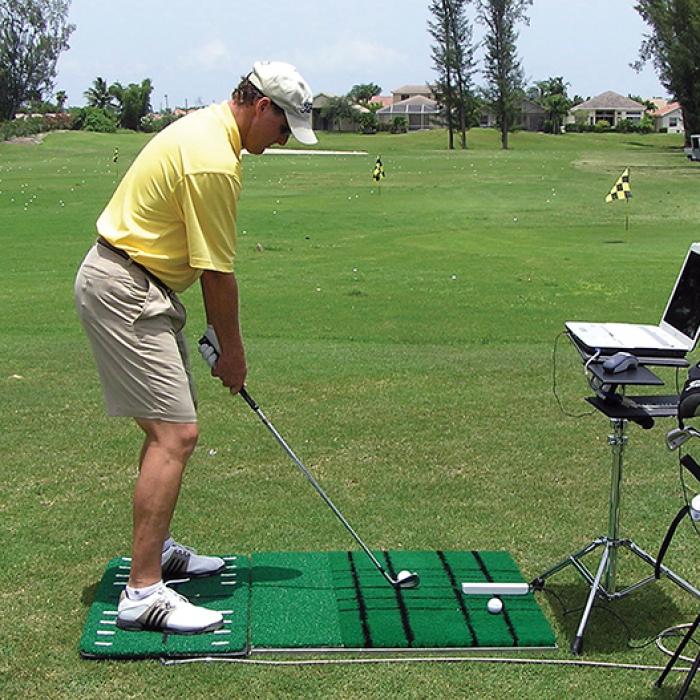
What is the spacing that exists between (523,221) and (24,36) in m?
64.5

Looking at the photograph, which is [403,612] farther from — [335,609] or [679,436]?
[679,436]

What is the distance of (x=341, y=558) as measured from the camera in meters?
4.47

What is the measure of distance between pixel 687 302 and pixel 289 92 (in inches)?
67.5

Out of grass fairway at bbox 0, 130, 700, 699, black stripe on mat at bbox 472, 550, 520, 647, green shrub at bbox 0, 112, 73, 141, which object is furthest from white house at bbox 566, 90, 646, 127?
black stripe on mat at bbox 472, 550, 520, 647

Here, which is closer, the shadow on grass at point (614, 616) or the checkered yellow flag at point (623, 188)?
the shadow on grass at point (614, 616)

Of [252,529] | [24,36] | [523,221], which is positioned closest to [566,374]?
[252,529]

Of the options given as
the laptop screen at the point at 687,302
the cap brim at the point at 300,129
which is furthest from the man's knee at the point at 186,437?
the laptop screen at the point at 687,302

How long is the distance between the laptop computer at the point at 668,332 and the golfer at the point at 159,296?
1298mm

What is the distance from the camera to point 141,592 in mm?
3775

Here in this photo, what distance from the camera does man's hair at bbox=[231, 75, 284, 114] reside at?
3752mm

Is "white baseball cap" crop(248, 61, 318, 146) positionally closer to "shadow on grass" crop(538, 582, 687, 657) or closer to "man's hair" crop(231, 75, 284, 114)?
"man's hair" crop(231, 75, 284, 114)

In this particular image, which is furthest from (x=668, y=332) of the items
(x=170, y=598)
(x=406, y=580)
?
(x=170, y=598)

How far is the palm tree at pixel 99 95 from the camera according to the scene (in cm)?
8969

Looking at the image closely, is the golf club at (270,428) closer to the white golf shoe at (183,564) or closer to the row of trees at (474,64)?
the white golf shoe at (183,564)
